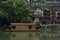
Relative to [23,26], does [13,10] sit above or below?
above

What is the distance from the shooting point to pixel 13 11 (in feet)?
98.4

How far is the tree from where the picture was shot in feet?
96.8

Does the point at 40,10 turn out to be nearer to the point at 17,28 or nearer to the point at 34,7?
the point at 34,7

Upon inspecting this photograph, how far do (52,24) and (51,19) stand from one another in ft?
8.53

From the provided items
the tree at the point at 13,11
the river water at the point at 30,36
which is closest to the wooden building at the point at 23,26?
the tree at the point at 13,11

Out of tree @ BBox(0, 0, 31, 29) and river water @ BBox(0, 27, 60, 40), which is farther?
tree @ BBox(0, 0, 31, 29)

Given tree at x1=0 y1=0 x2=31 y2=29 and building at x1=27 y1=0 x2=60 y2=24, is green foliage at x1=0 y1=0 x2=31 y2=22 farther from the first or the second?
building at x1=27 y1=0 x2=60 y2=24

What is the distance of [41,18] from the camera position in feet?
126

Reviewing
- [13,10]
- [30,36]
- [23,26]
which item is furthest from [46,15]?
[30,36]

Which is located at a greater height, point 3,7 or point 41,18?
point 3,7

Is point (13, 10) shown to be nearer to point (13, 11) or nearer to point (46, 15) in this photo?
point (13, 11)

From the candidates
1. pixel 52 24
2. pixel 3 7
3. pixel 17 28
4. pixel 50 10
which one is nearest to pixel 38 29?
pixel 17 28

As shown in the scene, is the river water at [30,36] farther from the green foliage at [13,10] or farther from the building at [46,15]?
the building at [46,15]

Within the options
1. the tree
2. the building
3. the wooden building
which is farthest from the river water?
the building
